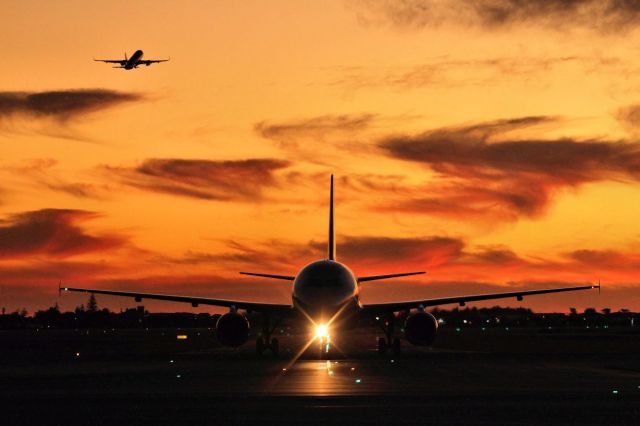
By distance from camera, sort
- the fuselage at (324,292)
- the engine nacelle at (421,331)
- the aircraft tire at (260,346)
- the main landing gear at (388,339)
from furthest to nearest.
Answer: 1. the aircraft tire at (260,346)
2. the engine nacelle at (421,331)
3. the main landing gear at (388,339)
4. the fuselage at (324,292)

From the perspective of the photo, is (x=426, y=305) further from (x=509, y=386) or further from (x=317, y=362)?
(x=509, y=386)

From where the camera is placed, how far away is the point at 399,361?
133ft

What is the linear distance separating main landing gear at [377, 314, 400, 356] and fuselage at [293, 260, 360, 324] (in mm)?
2019

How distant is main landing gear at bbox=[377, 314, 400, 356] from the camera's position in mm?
47125

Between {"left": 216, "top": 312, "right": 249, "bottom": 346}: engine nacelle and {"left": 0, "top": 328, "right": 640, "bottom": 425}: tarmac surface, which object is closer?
{"left": 0, "top": 328, "right": 640, "bottom": 425}: tarmac surface

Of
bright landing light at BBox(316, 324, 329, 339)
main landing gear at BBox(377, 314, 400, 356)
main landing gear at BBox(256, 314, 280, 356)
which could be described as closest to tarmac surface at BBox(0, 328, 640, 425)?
bright landing light at BBox(316, 324, 329, 339)

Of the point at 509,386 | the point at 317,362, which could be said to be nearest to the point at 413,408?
the point at 509,386

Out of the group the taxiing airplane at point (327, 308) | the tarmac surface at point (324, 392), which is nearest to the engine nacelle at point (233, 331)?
the taxiing airplane at point (327, 308)

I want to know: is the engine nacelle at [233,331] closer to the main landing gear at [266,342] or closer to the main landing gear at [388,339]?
the main landing gear at [266,342]

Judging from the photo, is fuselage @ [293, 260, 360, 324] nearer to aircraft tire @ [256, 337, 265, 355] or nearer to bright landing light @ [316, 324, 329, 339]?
bright landing light @ [316, 324, 329, 339]

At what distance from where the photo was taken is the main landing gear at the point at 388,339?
47.1 m

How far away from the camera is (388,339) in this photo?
1930 inches

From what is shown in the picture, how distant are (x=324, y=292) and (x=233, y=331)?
494 cm

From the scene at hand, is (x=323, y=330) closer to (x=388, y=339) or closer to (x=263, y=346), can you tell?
(x=263, y=346)
